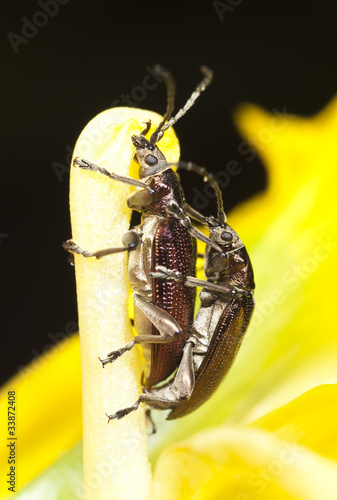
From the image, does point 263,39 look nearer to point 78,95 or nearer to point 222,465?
point 78,95

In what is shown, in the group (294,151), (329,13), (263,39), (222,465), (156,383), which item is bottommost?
(156,383)

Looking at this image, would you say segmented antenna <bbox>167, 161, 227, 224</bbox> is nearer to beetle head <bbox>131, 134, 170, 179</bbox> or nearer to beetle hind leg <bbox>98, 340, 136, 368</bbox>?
beetle head <bbox>131, 134, 170, 179</bbox>

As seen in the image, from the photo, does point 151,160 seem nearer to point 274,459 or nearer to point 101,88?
point 101,88

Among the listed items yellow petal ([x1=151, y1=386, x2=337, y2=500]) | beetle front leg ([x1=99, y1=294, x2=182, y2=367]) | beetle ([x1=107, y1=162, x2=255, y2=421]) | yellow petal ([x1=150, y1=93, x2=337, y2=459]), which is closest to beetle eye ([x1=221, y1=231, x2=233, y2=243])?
beetle ([x1=107, y1=162, x2=255, y2=421])

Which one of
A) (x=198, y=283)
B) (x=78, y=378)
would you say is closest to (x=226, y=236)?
(x=198, y=283)

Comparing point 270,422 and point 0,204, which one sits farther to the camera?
point 0,204

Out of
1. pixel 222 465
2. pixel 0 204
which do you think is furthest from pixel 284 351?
pixel 0 204

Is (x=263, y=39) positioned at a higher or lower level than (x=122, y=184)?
higher
